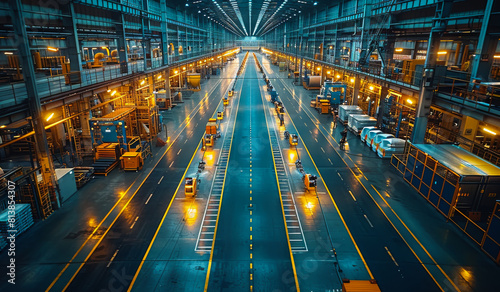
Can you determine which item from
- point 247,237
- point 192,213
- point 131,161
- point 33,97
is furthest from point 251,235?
point 33,97

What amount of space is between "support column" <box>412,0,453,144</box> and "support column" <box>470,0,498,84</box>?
2.45m

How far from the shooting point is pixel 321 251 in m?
14.1

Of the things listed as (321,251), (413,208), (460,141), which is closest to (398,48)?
(460,141)

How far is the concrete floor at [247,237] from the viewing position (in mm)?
12391

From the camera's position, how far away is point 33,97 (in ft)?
52.3

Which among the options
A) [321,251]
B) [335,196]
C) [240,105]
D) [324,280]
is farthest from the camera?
[240,105]

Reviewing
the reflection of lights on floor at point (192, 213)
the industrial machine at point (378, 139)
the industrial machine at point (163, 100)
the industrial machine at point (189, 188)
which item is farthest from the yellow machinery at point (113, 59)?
the industrial machine at point (378, 139)

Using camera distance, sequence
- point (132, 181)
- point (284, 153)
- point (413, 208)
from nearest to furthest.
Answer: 1. point (413, 208)
2. point (132, 181)
3. point (284, 153)

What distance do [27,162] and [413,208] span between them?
29.8 metres

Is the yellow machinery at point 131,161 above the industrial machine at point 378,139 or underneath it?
underneath

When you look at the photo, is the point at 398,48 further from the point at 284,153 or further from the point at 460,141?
the point at 284,153

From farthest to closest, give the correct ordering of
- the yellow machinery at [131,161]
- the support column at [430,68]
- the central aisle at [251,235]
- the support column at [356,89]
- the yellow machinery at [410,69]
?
the support column at [356,89] < the yellow machinery at [410,69] < the yellow machinery at [131,161] < the support column at [430,68] < the central aisle at [251,235]

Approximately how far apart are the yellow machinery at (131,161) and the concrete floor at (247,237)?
59 centimetres

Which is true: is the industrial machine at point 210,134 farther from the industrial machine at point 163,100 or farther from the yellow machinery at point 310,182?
the industrial machine at point 163,100
